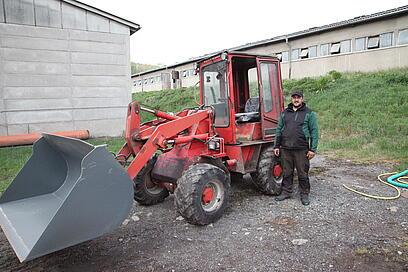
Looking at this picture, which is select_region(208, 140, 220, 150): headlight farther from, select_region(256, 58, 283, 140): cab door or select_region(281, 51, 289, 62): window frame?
select_region(281, 51, 289, 62): window frame

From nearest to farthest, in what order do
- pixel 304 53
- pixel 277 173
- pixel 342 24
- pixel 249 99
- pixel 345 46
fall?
pixel 277 173, pixel 249 99, pixel 342 24, pixel 345 46, pixel 304 53

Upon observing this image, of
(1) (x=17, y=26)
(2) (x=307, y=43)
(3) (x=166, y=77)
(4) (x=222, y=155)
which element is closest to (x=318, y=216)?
(4) (x=222, y=155)

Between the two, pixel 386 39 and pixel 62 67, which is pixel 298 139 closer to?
pixel 62 67

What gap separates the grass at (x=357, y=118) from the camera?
7.66m

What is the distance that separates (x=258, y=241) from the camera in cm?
352

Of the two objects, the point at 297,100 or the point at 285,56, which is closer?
the point at 297,100

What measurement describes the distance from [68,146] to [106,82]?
8207 mm

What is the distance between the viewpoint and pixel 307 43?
18391mm

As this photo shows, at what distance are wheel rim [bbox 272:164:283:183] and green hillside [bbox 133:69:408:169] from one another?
5.74 feet

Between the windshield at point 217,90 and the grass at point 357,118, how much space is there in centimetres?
28

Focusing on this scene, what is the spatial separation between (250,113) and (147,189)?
1965 mm

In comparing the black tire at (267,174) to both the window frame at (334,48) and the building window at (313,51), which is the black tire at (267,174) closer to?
the window frame at (334,48)

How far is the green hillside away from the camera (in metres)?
8.02

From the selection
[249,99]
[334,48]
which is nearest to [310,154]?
[249,99]
